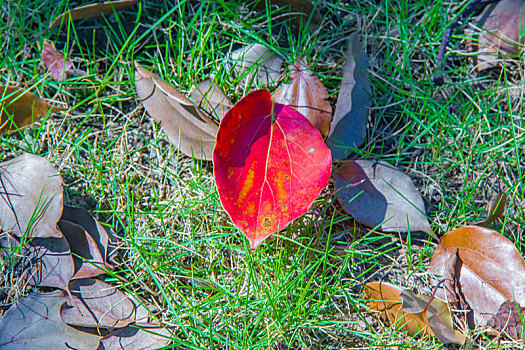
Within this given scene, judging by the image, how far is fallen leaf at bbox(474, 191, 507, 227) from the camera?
1.56 metres

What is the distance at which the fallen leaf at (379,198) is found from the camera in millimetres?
1601

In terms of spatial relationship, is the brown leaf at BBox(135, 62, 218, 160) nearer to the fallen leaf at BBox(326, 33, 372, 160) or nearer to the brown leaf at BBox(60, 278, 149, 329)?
the fallen leaf at BBox(326, 33, 372, 160)

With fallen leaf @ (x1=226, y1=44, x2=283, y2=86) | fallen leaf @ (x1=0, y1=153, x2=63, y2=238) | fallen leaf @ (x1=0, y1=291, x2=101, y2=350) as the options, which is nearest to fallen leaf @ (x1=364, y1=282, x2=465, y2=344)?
fallen leaf @ (x1=226, y1=44, x2=283, y2=86)

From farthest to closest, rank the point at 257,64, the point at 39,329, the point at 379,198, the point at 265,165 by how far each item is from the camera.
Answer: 1. the point at 257,64
2. the point at 379,198
3. the point at 39,329
4. the point at 265,165

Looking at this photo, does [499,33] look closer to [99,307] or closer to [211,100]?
[211,100]

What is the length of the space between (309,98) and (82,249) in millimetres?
951

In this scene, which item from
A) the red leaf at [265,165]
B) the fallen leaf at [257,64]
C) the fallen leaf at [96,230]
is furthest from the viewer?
the fallen leaf at [257,64]

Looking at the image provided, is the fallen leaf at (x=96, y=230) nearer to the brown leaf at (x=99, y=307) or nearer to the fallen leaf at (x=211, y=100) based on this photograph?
the brown leaf at (x=99, y=307)

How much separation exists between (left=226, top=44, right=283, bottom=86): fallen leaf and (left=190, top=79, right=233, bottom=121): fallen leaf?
11 cm

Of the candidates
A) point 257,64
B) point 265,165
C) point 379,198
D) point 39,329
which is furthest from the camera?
point 257,64

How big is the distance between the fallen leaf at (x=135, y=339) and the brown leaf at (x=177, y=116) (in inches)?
24.2

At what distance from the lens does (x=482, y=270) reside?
1535 mm

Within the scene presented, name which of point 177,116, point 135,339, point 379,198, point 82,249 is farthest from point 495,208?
point 82,249

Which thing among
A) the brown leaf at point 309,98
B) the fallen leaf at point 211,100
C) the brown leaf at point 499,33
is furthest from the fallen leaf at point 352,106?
the brown leaf at point 499,33
